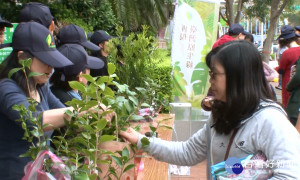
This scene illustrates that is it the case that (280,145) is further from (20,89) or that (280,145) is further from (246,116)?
(20,89)

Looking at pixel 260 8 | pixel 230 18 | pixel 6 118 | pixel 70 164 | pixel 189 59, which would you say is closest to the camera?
pixel 70 164

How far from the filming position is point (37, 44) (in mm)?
2215

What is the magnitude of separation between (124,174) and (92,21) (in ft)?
28.5

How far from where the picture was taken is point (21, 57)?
222 centimetres

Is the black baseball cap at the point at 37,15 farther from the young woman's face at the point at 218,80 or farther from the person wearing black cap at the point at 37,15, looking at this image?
the young woman's face at the point at 218,80

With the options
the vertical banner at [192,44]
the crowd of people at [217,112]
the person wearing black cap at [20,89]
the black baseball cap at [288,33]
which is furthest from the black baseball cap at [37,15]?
the black baseball cap at [288,33]

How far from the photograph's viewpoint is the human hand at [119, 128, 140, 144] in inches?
84.1

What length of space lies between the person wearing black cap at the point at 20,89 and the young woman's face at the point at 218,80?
2.40 ft

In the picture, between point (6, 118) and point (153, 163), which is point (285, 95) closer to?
point (153, 163)

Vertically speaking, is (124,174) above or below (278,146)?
below

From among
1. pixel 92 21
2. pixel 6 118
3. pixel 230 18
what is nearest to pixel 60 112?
pixel 6 118

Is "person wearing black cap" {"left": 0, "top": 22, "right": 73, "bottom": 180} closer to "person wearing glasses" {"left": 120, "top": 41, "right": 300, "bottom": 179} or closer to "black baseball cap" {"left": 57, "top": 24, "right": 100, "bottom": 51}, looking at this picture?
"person wearing glasses" {"left": 120, "top": 41, "right": 300, "bottom": 179}

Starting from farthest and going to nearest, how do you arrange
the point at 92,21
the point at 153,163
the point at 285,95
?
the point at 92,21, the point at 285,95, the point at 153,163

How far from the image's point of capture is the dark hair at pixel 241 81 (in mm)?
1930
